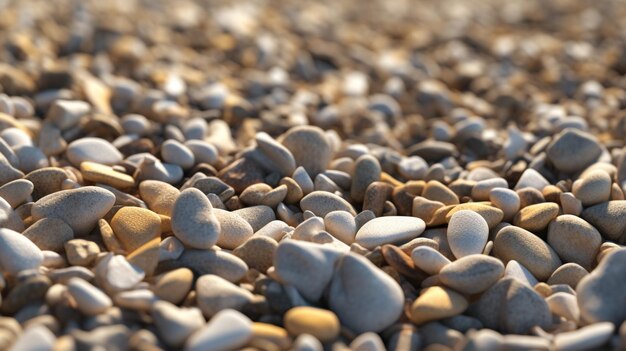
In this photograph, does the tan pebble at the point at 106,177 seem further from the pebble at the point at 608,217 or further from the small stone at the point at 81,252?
the pebble at the point at 608,217

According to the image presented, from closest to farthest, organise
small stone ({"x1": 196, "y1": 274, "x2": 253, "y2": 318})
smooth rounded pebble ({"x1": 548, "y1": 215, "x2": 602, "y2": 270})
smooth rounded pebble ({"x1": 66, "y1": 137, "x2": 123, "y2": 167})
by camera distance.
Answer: small stone ({"x1": 196, "y1": 274, "x2": 253, "y2": 318}), smooth rounded pebble ({"x1": 548, "y1": 215, "x2": 602, "y2": 270}), smooth rounded pebble ({"x1": 66, "y1": 137, "x2": 123, "y2": 167})

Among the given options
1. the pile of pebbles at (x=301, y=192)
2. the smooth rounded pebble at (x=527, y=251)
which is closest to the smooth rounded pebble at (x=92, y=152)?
the pile of pebbles at (x=301, y=192)

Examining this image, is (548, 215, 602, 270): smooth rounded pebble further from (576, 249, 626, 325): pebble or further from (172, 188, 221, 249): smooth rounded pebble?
(172, 188, 221, 249): smooth rounded pebble

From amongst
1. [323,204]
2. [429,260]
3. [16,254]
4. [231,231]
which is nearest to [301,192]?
[323,204]

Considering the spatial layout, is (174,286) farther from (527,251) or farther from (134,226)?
(527,251)

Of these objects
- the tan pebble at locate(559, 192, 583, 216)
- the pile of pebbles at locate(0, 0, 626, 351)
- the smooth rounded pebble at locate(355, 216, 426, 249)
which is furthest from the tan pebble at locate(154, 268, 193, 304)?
the tan pebble at locate(559, 192, 583, 216)
